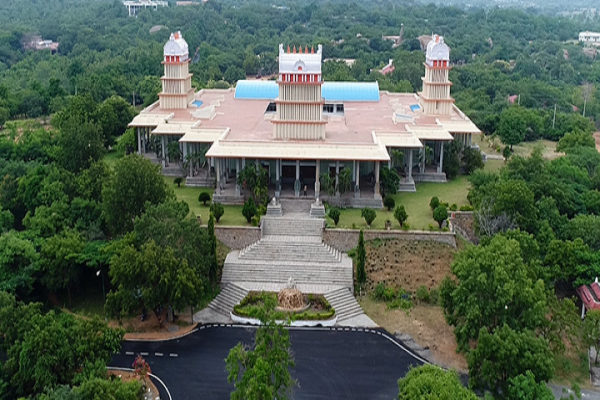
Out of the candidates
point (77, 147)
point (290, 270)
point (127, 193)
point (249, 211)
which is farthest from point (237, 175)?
point (77, 147)

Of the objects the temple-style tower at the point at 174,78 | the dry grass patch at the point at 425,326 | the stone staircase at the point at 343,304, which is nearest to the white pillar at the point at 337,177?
the stone staircase at the point at 343,304

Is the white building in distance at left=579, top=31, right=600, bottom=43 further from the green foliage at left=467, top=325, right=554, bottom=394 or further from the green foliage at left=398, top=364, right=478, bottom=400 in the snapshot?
the green foliage at left=398, top=364, right=478, bottom=400

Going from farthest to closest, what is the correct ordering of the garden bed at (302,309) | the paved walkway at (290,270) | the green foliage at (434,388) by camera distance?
1. the paved walkway at (290,270)
2. the garden bed at (302,309)
3. the green foliage at (434,388)

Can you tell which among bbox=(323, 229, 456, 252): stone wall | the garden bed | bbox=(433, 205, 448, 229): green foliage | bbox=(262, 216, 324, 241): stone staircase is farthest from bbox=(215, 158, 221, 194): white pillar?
bbox=(433, 205, 448, 229): green foliage

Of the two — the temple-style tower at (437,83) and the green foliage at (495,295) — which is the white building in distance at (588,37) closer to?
the temple-style tower at (437,83)

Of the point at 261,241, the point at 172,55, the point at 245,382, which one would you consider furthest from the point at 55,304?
the point at 172,55

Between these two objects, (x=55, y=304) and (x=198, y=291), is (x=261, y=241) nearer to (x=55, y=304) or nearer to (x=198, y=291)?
(x=198, y=291)
